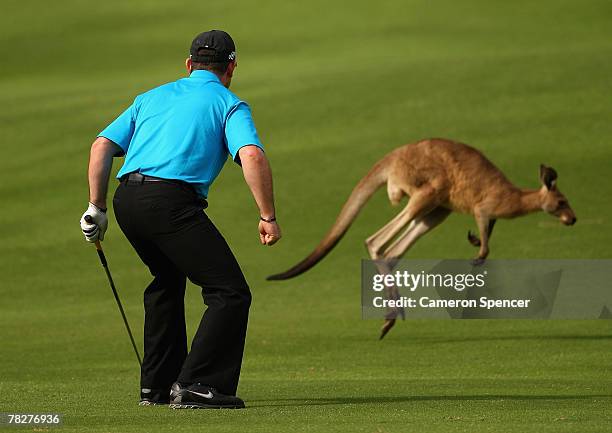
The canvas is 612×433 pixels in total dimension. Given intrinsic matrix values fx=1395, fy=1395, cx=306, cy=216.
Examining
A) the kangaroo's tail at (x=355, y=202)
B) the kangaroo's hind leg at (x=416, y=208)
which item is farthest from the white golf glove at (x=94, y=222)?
the kangaroo's hind leg at (x=416, y=208)

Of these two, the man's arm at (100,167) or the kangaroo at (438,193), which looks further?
the kangaroo at (438,193)

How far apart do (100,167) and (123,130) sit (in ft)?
0.86

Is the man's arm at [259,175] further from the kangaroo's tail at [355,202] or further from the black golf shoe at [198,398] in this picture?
the kangaroo's tail at [355,202]

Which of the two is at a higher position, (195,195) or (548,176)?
(195,195)

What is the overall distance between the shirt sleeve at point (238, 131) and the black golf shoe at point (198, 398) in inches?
45.2

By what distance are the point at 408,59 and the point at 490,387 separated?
23362mm

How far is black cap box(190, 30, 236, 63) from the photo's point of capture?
715cm

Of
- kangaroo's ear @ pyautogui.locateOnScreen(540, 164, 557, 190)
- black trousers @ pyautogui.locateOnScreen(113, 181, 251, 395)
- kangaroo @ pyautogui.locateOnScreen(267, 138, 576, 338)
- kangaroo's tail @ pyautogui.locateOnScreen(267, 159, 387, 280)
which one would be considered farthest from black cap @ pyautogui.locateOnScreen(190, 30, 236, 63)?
kangaroo's ear @ pyautogui.locateOnScreen(540, 164, 557, 190)

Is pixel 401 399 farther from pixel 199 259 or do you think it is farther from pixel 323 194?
pixel 323 194

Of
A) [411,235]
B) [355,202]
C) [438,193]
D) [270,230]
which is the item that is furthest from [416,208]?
[270,230]

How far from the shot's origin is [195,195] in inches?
275

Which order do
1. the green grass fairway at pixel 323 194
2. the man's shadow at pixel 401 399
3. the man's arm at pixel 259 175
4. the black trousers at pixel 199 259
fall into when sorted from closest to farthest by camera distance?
the man's arm at pixel 259 175
the black trousers at pixel 199 259
the man's shadow at pixel 401 399
the green grass fairway at pixel 323 194

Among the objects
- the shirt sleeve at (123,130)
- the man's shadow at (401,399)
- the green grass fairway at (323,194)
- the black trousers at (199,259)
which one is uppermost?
the shirt sleeve at (123,130)

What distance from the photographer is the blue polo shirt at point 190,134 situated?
6.90 meters
